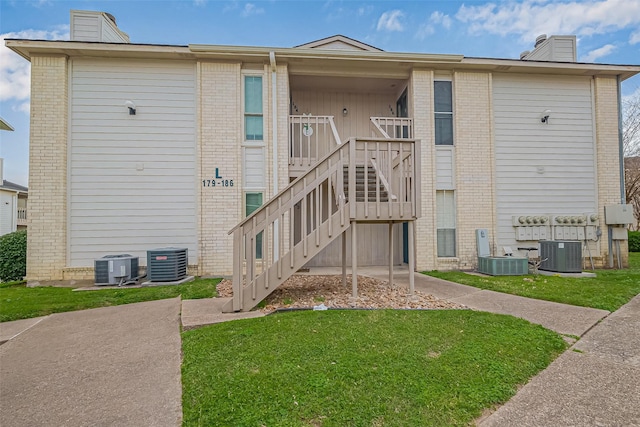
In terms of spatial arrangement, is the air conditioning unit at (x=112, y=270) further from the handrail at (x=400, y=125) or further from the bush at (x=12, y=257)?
the handrail at (x=400, y=125)

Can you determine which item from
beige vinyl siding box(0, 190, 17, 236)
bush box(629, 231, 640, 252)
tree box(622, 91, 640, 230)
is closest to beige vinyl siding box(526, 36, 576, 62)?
bush box(629, 231, 640, 252)

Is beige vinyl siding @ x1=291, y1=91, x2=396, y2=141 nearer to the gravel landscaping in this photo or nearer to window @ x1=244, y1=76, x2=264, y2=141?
window @ x1=244, y1=76, x2=264, y2=141

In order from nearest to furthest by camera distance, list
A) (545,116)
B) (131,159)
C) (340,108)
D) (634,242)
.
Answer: (131,159), (545,116), (340,108), (634,242)

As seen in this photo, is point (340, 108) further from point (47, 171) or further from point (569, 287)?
point (47, 171)

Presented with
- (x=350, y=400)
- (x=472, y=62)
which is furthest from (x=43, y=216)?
(x=472, y=62)

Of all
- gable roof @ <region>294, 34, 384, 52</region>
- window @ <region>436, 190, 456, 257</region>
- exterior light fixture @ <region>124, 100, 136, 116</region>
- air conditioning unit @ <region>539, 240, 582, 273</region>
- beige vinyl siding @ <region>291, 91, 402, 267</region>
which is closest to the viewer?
air conditioning unit @ <region>539, 240, 582, 273</region>

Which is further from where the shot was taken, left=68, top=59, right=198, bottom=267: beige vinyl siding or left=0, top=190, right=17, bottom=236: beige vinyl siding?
left=0, top=190, right=17, bottom=236: beige vinyl siding

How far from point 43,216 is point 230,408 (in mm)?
7837

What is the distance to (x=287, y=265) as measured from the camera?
4.53 metres

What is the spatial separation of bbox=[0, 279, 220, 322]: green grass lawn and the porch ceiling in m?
6.07

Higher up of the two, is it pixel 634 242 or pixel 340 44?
pixel 340 44

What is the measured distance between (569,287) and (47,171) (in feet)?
37.4

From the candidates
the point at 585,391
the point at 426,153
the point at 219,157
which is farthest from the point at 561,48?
the point at 585,391

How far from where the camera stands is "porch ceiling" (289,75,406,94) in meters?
8.54
